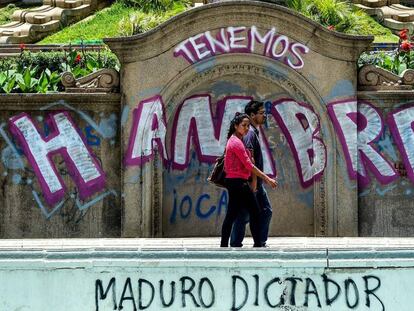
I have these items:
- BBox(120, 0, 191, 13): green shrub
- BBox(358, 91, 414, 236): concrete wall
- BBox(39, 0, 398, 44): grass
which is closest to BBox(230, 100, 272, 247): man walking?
BBox(358, 91, 414, 236): concrete wall

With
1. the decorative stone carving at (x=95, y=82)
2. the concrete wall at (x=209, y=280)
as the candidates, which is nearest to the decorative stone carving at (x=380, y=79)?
the decorative stone carving at (x=95, y=82)

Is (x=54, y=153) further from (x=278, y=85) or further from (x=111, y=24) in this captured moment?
(x=111, y=24)

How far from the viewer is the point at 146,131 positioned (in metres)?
17.5

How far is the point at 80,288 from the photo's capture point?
11.4 meters

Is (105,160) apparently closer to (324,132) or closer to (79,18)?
(324,132)

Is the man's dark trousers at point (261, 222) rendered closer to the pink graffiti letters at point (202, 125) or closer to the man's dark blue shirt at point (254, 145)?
the man's dark blue shirt at point (254, 145)

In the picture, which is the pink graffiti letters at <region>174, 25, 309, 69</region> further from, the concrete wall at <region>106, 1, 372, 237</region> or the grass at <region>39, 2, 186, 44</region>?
the grass at <region>39, 2, 186, 44</region>

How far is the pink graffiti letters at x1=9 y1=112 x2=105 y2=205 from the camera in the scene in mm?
17703

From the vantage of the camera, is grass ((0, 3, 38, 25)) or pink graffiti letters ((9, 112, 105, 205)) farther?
grass ((0, 3, 38, 25))

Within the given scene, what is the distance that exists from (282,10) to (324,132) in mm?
1697

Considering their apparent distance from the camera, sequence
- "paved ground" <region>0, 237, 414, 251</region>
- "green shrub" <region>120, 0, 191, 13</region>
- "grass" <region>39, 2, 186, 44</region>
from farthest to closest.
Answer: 1. "green shrub" <region>120, 0, 191, 13</region>
2. "grass" <region>39, 2, 186, 44</region>
3. "paved ground" <region>0, 237, 414, 251</region>

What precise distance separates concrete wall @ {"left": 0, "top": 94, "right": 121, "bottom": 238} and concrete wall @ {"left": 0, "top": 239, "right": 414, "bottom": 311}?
6237 millimetres

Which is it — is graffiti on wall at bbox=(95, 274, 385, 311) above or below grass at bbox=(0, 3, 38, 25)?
below

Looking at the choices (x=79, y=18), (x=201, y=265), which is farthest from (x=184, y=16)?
(x=79, y=18)
